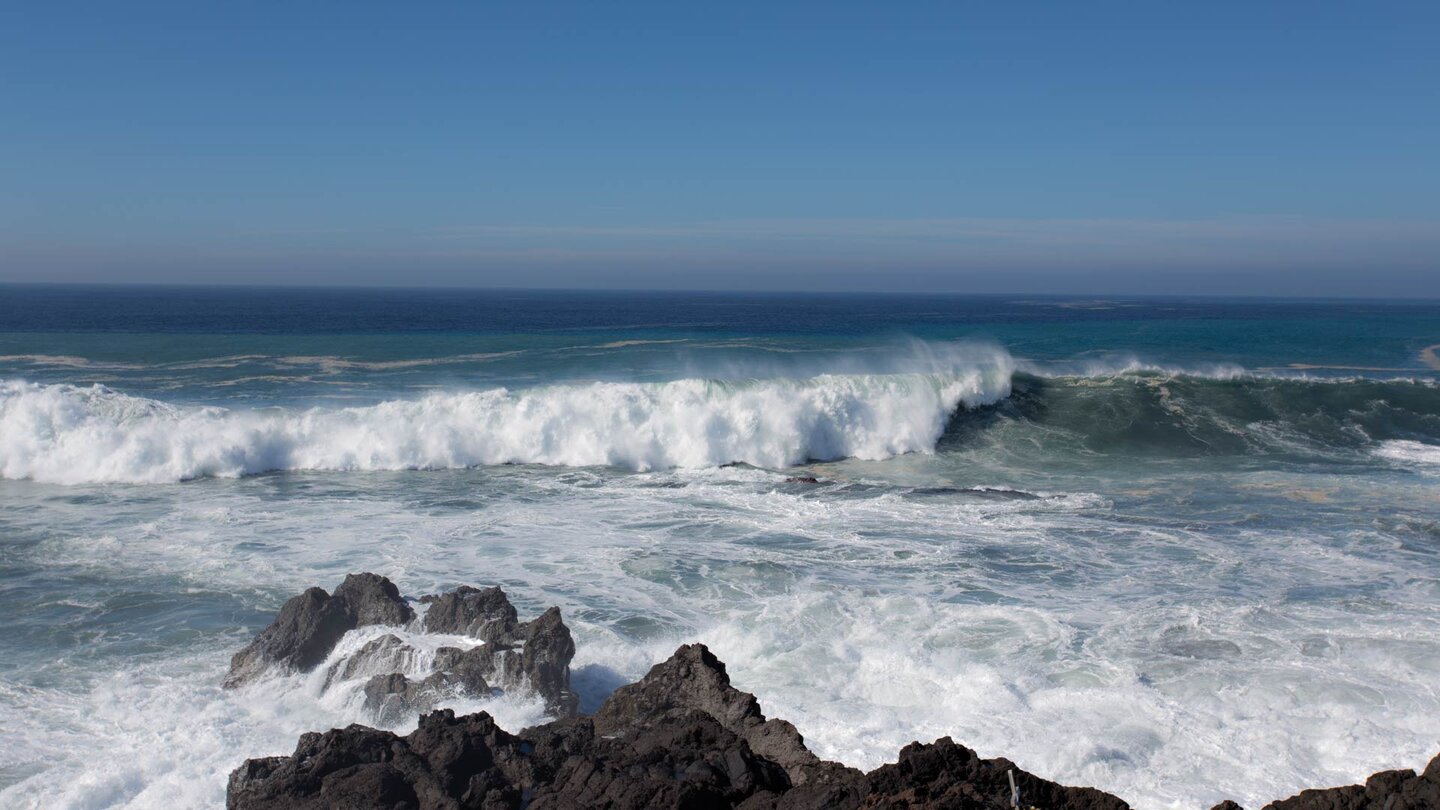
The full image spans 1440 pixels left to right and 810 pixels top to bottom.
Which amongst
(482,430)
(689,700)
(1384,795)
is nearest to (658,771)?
(689,700)

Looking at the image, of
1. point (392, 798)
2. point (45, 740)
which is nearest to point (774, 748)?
point (392, 798)

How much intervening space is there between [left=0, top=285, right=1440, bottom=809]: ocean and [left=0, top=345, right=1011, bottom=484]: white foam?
0.28 feet

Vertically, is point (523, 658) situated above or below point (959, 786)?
below

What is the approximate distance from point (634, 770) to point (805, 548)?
716 centimetres

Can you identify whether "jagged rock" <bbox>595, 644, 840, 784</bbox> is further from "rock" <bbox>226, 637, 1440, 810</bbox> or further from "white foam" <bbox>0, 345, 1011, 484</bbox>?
"white foam" <bbox>0, 345, 1011, 484</bbox>

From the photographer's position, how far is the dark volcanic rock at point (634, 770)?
5.25m

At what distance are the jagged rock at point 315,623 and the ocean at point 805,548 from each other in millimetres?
243

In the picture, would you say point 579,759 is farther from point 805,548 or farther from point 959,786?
point 805,548

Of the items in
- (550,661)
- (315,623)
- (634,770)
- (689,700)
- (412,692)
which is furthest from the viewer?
(315,623)

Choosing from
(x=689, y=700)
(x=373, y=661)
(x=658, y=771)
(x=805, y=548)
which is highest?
(x=658, y=771)

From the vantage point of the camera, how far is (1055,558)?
1220cm

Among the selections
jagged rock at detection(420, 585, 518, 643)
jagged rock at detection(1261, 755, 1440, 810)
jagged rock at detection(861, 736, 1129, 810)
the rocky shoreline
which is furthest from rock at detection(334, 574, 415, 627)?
jagged rock at detection(1261, 755, 1440, 810)

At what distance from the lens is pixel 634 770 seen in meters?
5.70

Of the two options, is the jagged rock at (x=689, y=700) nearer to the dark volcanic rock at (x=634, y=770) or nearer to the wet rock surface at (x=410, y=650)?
the dark volcanic rock at (x=634, y=770)
